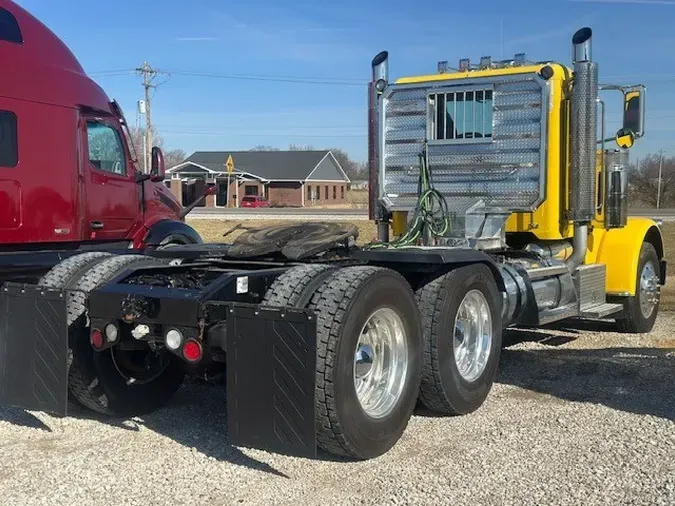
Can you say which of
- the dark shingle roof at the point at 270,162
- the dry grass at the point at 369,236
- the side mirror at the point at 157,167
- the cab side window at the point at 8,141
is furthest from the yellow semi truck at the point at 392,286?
the dark shingle roof at the point at 270,162

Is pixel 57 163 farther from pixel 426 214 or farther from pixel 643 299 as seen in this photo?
pixel 643 299

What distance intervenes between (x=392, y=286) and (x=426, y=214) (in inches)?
109

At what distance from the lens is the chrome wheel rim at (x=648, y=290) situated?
9312 millimetres

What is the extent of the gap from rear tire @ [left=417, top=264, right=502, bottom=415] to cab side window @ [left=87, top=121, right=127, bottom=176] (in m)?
5.04

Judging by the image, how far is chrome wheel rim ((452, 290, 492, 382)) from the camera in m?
6.11

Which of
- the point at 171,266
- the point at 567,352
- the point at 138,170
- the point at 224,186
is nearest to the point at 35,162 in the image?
the point at 138,170

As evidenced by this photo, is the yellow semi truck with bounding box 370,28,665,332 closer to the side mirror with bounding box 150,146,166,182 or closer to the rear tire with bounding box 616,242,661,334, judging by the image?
the rear tire with bounding box 616,242,661,334

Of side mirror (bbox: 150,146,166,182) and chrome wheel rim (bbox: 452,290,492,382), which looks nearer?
chrome wheel rim (bbox: 452,290,492,382)

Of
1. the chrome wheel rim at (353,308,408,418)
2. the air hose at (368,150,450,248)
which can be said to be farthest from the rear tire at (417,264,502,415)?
the air hose at (368,150,450,248)

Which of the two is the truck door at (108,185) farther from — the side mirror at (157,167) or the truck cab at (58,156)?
the side mirror at (157,167)

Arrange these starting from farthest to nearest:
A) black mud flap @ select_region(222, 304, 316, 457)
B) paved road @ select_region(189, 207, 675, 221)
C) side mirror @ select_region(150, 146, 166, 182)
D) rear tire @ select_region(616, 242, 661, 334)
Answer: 1. paved road @ select_region(189, 207, 675, 221)
2. side mirror @ select_region(150, 146, 166, 182)
3. rear tire @ select_region(616, 242, 661, 334)
4. black mud flap @ select_region(222, 304, 316, 457)

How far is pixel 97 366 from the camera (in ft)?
18.1

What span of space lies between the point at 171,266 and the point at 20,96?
365 cm

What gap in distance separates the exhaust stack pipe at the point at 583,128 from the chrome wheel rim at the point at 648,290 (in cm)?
183
